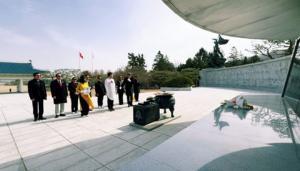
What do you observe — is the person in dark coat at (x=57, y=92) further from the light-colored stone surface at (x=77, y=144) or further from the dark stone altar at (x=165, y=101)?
the dark stone altar at (x=165, y=101)

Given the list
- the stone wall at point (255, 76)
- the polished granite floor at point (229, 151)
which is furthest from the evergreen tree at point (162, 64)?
the polished granite floor at point (229, 151)

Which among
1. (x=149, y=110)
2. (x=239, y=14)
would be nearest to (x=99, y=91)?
(x=149, y=110)

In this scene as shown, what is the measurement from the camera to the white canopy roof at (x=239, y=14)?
3.16 m

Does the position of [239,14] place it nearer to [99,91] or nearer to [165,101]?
[165,101]

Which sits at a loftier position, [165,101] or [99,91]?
[99,91]

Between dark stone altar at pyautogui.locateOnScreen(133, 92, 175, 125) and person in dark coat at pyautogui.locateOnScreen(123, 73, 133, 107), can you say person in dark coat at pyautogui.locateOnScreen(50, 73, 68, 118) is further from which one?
dark stone altar at pyautogui.locateOnScreen(133, 92, 175, 125)

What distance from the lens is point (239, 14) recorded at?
370 centimetres

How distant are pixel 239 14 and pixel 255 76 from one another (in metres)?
18.8

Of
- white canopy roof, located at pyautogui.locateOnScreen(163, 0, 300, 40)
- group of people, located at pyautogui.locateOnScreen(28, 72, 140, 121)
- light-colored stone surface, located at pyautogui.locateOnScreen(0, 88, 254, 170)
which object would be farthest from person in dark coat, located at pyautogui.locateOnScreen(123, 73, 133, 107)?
white canopy roof, located at pyautogui.locateOnScreen(163, 0, 300, 40)

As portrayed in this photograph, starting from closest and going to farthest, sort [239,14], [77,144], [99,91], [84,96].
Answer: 1. [239,14]
2. [77,144]
3. [84,96]
4. [99,91]

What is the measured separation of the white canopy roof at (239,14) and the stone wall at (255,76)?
1261 cm

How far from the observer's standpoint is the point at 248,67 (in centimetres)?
2120

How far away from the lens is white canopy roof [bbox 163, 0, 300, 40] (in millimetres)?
3156

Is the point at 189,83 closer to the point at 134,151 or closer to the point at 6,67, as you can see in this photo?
the point at 134,151
